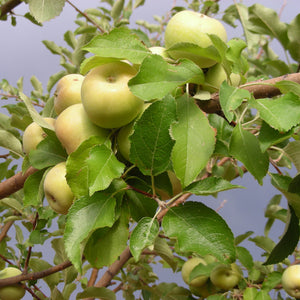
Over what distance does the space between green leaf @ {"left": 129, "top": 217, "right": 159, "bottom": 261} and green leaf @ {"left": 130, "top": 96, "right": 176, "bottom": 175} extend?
73mm

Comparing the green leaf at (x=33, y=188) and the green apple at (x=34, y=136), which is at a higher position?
the green apple at (x=34, y=136)

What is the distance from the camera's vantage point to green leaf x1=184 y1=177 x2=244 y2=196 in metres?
0.48

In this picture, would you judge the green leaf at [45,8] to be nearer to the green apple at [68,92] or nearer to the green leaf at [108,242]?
the green apple at [68,92]

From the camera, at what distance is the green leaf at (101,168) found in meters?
0.47

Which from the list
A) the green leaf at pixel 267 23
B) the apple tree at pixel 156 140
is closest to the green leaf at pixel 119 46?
the apple tree at pixel 156 140

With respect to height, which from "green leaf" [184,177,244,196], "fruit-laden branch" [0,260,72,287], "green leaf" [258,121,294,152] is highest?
"green leaf" [258,121,294,152]

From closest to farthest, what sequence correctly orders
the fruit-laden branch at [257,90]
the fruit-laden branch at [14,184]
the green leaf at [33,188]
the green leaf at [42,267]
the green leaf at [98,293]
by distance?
the fruit-laden branch at [257,90], the green leaf at [33,188], the fruit-laden branch at [14,184], the green leaf at [98,293], the green leaf at [42,267]

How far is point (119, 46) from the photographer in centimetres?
52

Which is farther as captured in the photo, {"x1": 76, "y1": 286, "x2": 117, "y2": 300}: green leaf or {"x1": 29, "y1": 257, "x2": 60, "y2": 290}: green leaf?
{"x1": 29, "y1": 257, "x2": 60, "y2": 290}: green leaf

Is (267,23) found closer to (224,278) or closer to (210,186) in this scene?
(210,186)

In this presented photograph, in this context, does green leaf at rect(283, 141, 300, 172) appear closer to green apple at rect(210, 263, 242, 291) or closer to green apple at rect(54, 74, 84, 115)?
green apple at rect(54, 74, 84, 115)

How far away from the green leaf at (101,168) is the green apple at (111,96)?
72mm

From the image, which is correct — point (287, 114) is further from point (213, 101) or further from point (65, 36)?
point (65, 36)

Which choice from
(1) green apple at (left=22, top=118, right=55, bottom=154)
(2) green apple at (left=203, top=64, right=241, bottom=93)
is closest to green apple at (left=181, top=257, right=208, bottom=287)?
(1) green apple at (left=22, top=118, right=55, bottom=154)
